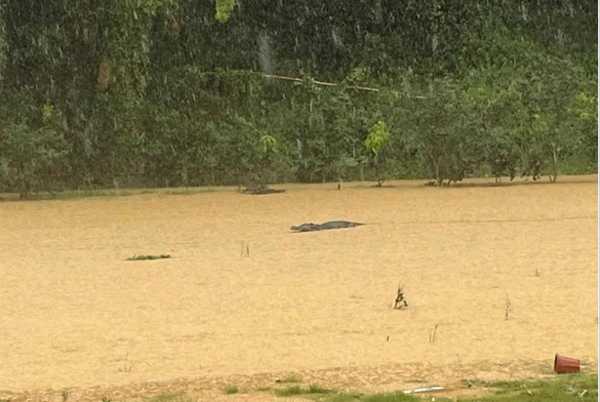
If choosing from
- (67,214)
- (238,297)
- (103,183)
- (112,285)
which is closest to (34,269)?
(112,285)

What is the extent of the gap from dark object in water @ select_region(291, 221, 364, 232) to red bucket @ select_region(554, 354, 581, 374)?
33.0 feet

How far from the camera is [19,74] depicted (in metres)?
27.7

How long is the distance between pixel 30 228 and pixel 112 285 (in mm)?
6706

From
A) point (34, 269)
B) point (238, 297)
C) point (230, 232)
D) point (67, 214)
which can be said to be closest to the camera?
point (238, 297)

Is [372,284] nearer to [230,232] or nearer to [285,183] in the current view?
[230,232]

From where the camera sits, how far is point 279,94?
2920 centimetres

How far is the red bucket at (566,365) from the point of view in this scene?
24.9ft

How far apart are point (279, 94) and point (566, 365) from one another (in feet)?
71.8

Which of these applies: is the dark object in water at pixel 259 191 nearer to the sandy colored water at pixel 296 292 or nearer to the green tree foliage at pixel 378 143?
the green tree foliage at pixel 378 143

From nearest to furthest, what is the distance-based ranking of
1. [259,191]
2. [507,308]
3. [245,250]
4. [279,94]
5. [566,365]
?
1. [566,365]
2. [507,308]
3. [245,250]
4. [259,191]
5. [279,94]

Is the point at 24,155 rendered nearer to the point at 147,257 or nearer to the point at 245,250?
the point at 245,250

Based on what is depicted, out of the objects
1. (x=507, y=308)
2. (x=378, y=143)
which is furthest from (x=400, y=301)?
(x=378, y=143)

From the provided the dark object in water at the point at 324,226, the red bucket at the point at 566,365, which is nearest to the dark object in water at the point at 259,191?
the dark object in water at the point at 324,226

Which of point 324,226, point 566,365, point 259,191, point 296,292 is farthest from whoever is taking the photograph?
point 259,191
